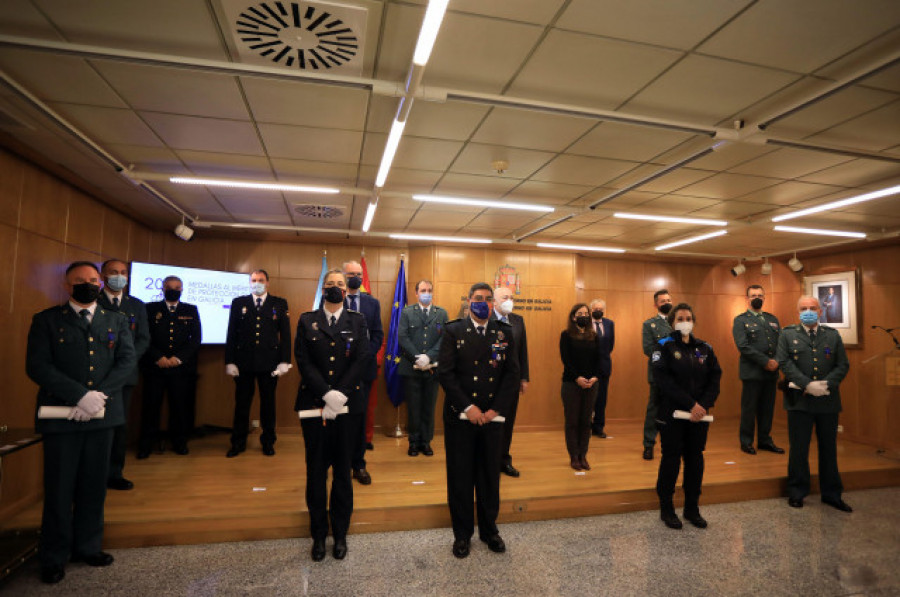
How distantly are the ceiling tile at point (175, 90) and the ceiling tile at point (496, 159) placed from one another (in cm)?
170

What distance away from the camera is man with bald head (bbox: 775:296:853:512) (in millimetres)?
4211

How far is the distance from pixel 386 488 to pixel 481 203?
3.03m

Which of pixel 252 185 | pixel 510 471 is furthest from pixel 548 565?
pixel 252 185

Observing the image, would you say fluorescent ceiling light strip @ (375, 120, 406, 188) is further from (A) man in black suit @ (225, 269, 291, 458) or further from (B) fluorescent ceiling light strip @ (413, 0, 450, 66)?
(A) man in black suit @ (225, 269, 291, 458)

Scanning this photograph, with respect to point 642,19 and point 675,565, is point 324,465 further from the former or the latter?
point 642,19

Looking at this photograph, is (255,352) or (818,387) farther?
(255,352)

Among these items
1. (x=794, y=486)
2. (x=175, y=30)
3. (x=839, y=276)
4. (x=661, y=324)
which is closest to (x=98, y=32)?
(x=175, y=30)

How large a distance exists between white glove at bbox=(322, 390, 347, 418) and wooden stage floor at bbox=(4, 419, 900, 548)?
3.70 ft

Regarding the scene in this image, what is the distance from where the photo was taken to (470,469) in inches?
124

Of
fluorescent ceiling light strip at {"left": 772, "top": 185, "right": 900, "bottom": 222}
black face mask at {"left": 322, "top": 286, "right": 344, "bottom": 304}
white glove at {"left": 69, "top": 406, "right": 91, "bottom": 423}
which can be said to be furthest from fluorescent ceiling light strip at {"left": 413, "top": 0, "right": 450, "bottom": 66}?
fluorescent ceiling light strip at {"left": 772, "top": 185, "right": 900, "bottom": 222}

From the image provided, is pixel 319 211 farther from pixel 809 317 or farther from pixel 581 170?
pixel 809 317

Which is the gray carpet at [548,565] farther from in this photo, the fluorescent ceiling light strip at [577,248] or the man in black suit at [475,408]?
the fluorescent ceiling light strip at [577,248]

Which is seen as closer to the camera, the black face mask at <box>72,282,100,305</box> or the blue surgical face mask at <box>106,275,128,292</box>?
the black face mask at <box>72,282,100,305</box>

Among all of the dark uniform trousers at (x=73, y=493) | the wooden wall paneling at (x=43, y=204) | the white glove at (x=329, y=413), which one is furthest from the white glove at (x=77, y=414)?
the wooden wall paneling at (x=43, y=204)
